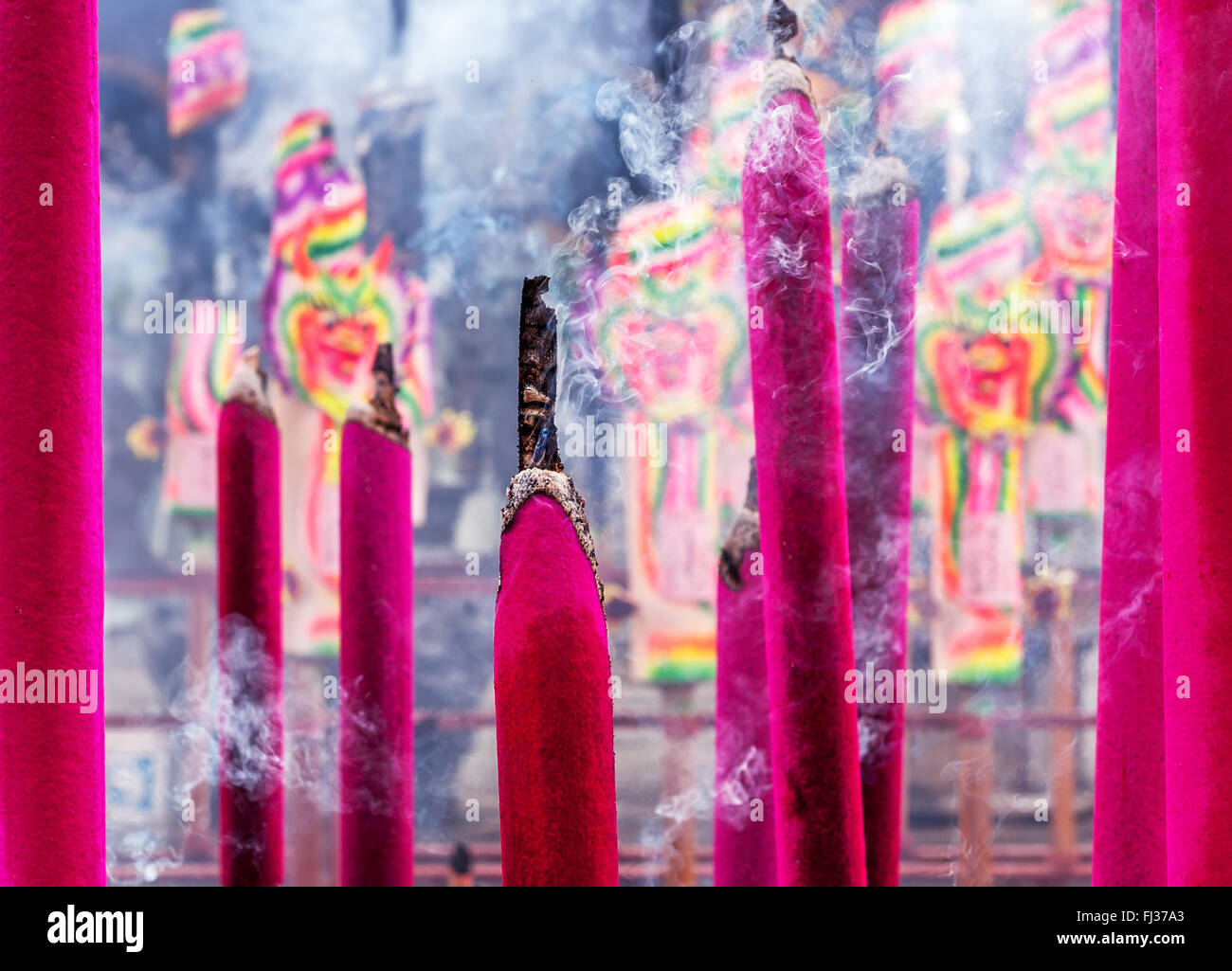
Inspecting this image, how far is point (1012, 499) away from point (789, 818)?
3.34 ft

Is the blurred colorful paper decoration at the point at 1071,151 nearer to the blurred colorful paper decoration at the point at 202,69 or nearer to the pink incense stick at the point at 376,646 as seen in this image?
the pink incense stick at the point at 376,646

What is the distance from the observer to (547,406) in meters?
1.71

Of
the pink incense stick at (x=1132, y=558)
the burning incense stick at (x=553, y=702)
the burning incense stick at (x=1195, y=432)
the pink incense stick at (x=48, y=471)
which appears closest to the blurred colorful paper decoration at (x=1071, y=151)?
the pink incense stick at (x=1132, y=558)

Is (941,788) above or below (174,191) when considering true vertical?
below

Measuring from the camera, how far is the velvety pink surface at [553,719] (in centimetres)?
156

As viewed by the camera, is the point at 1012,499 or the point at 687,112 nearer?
the point at 687,112

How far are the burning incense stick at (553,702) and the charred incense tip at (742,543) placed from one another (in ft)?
1.69

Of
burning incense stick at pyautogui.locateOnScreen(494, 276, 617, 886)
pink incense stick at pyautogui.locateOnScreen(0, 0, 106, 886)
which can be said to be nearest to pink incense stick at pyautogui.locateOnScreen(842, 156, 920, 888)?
burning incense stick at pyautogui.locateOnScreen(494, 276, 617, 886)

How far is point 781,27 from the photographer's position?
6.56 ft

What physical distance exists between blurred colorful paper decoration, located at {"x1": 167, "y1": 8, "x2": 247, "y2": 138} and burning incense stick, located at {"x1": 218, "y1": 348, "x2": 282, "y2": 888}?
2.02ft

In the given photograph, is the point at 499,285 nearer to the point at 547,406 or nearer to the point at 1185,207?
the point at 547,406

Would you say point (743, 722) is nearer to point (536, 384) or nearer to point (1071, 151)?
point (536, 384)

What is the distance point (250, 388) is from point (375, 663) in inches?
22.7
